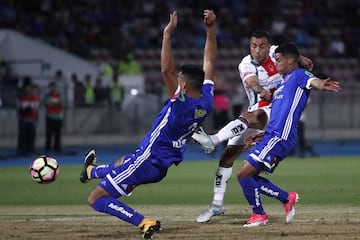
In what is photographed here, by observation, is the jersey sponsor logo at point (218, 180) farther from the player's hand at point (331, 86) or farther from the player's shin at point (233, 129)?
the player's hand at point (331, 86)

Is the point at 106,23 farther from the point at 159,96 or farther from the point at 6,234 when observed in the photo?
the point at 6,234

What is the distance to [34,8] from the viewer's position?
37.8 m

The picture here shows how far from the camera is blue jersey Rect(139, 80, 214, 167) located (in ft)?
37.8

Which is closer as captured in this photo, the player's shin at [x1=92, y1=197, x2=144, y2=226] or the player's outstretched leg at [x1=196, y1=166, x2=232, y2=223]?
the player's shin at [x1=92, y1=197, x2=144, y2=226]

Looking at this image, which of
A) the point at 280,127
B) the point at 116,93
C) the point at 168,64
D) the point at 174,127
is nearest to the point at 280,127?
the point at 280,127

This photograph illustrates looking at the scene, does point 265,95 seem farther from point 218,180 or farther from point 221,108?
point 221,108

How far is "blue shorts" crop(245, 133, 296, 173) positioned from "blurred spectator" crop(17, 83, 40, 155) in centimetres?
1707

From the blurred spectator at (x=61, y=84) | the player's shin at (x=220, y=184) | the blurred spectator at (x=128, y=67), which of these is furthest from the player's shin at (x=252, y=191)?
the blurred spectator at (x=128, y=67)

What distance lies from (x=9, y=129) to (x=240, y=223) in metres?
19.6

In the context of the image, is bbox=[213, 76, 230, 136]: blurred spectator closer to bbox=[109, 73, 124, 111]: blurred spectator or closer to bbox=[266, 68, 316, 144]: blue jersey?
bbox=[109, 73, 124, 111]: blurred spectator

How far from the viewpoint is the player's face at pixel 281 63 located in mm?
12883

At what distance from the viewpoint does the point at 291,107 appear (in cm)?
1272

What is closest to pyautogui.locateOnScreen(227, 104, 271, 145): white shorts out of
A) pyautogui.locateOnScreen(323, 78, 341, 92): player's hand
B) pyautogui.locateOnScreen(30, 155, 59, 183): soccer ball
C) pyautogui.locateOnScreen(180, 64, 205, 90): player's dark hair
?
pyautogui.locateOnScreen(323, 78, 341, 92): player's hand

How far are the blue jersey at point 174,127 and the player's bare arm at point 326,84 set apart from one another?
4.70ft
